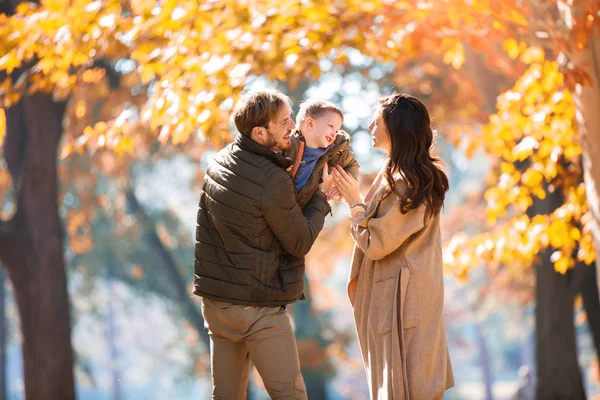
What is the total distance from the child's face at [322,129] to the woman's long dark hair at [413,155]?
0.23 metres

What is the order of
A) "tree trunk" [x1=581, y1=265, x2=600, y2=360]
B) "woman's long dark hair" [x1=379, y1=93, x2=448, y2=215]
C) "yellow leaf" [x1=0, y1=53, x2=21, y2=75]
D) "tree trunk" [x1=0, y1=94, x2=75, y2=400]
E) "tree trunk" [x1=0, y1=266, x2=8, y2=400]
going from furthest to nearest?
"tree trunk" [x1=0, y1=266, x2=8, y2=400] < "tree trunk" [x1=581, y1=265, x2=600, y2=360] < "tree trunk" [x1=0, y1=94, x2=75, y2=400] < "yellow leaf" [x1=0, y1=53, x2=21, y2=75] < "woman's long dark hair" [x1=379, y1=93, x2=448, y2=215]

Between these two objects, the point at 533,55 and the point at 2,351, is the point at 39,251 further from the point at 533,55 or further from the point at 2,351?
the point at 2,351

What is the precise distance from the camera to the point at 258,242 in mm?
3568

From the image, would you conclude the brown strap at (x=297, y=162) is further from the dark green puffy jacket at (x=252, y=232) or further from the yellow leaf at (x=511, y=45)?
the yellow leaf at (x=511, y=45)

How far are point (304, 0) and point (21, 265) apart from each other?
216 inches

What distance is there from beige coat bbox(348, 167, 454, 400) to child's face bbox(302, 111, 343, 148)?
12.9 inches

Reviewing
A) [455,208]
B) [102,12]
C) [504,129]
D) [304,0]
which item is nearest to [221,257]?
[304,0]

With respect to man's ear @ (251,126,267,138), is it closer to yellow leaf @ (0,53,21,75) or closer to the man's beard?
the man's beard

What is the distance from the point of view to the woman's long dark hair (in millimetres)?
3715

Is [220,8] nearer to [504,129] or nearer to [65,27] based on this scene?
[65,27]

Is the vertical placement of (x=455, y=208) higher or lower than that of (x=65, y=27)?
lower

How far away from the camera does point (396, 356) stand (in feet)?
12.3

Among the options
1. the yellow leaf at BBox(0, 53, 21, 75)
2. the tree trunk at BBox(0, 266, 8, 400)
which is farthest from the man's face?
the tree trunk at BBox(0, 266, 8, 400)

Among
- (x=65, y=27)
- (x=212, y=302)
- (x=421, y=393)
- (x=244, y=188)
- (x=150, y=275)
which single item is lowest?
(x=150, y=275)
